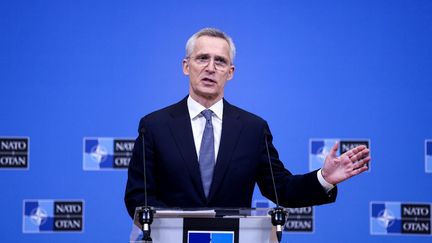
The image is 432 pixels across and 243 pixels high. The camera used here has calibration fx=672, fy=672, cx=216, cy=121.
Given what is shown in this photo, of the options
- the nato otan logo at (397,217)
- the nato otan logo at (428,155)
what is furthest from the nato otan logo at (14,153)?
the nato otan logo at (428,155)

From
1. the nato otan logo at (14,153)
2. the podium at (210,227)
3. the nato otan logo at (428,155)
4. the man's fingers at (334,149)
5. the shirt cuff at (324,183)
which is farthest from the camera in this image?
the nato otan logo at (428,155)

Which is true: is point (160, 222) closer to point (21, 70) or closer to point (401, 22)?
point (21, 70)

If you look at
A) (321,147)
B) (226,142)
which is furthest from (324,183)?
(321,147)

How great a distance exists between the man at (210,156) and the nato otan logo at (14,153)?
1479mm

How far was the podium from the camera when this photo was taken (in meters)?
1.74

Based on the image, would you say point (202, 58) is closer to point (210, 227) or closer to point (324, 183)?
point (324, 183)

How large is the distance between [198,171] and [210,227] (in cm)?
48

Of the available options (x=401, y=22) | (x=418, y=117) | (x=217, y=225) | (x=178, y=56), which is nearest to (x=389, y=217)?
(x=418, y=117)

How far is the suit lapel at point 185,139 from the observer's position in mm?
2201

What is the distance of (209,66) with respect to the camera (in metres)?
2.29

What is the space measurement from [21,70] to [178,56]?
848 mm

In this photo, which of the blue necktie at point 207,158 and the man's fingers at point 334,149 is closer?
the man's fingers at point 334,149

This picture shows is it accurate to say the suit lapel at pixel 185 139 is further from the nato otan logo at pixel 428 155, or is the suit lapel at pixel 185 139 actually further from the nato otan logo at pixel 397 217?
the nato otan logo at pixel 428 155

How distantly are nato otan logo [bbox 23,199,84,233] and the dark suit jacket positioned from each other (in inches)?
56.7
